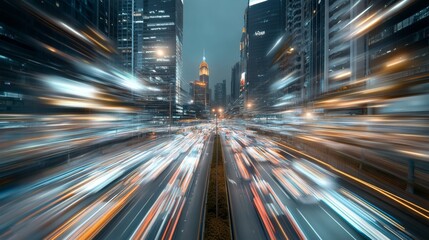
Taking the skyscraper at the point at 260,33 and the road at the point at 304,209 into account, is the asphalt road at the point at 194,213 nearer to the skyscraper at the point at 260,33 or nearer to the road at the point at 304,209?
the road at the point at 304,209

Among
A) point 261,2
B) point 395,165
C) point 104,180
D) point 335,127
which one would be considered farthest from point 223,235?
point 261,2

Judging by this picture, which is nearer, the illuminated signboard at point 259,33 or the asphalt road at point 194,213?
the asphalt road at point 194,213

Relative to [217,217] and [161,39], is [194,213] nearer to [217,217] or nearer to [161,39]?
[217,217]

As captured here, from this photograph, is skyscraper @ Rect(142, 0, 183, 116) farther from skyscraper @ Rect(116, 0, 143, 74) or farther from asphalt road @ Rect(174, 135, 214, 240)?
asphalt road @ Rect(174, 135, 214, 240)

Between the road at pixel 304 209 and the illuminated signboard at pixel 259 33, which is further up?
the illuminated signboard at pixel 259 33

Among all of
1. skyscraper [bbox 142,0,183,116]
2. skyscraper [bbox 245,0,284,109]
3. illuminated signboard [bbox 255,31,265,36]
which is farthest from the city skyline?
illuminated signboard [bbox 255,31,265,36]

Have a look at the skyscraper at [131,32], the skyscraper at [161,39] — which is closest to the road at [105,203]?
the skyscraper at [131,32]

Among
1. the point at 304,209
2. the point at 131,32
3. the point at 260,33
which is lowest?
the point at 304,209

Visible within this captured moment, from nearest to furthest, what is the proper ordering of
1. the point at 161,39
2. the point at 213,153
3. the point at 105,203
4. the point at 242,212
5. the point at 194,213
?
the point at 194,213 → the point at 242,212 → the point at 105,203 → the point at 213,153 → the point at 161,39

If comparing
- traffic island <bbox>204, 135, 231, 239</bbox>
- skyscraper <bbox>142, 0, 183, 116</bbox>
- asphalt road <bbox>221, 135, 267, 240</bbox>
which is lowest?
asphalt road <bbox>221, 135, 267, 240</bbox>

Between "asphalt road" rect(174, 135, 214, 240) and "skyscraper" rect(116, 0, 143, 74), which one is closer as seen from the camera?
"asphalt road" rect(174, 135, 214, 240)

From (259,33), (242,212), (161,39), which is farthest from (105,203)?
(259,33)

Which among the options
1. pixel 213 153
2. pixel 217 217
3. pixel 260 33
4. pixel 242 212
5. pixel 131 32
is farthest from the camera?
pixel 260 33

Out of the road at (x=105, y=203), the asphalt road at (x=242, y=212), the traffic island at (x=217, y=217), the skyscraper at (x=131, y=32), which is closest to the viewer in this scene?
the traffic island at (x=217, y=217)
